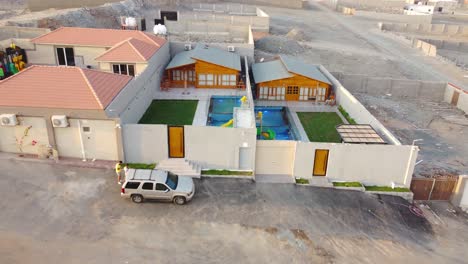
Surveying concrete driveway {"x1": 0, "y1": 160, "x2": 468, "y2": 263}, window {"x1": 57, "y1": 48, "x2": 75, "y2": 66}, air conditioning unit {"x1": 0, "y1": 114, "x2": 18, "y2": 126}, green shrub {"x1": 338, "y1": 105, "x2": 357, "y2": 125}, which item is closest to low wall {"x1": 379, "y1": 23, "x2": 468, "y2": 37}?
green shrub {"x1": 338, "y1": 105, "x2": 357, "y2": 125}

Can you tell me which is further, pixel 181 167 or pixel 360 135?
pixel 360 135

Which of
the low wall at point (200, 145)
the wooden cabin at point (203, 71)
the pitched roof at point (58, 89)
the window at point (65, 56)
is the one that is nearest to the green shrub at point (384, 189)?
the low wall at point (200, 145)

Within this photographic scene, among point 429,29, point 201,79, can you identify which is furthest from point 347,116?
point 429,29

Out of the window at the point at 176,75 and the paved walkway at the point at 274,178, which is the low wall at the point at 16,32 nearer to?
the window at the point at 176,75

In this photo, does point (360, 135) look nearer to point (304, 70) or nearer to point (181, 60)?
point (304, 70)

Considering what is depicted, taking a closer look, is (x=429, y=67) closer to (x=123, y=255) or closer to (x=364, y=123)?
(x=364, y=123)

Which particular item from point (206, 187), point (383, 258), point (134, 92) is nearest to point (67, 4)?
point (134, 92)
